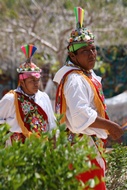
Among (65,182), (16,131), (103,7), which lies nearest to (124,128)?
(65,182)

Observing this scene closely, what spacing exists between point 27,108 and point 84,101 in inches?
98.6

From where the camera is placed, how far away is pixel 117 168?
220 inches

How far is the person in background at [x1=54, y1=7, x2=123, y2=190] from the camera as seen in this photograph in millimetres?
4363

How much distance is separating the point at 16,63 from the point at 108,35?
305cm

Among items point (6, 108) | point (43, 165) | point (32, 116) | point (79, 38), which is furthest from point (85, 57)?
point (6, 108)

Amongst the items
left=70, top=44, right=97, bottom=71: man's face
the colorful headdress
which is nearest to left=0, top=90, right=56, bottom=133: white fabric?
the colorful headdress

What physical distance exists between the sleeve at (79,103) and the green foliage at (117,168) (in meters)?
1.20

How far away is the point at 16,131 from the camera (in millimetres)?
6621

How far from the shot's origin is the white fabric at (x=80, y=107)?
4.35 metres

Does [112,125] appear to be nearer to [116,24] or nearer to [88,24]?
[88,24]

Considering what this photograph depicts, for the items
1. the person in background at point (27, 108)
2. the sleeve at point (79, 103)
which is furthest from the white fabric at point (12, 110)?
the sleeve at point (79, 103)

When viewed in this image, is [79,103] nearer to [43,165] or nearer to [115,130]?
[115,130]

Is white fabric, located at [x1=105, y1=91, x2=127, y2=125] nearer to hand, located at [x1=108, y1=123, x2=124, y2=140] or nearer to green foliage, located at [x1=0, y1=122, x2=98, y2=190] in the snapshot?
hand, located at [x1=108, y1=123, x2=124, y2=140]

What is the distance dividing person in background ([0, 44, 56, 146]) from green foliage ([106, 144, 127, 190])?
3.99ft
